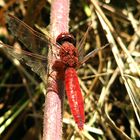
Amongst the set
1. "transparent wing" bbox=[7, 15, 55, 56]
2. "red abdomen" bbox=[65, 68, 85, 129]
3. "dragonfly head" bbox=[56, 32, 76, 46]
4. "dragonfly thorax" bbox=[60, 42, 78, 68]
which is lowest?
"red abdomen" bbox=[65, 68, 85, 129]

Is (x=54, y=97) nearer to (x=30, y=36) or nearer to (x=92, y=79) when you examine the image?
(x=30, y=36)

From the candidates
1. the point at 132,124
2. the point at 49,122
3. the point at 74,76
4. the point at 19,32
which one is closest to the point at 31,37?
the point at 19,32

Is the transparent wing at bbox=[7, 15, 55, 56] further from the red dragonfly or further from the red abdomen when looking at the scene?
the red abdomen

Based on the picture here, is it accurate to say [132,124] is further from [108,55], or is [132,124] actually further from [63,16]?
[63,16]

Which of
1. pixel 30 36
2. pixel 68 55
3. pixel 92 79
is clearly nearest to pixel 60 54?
pixel 68 55

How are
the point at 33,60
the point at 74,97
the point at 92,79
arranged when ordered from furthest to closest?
1. the point at 92,79
2. the point at 33,60
3. the point at 74,97

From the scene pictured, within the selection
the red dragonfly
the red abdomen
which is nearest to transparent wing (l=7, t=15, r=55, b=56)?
the red dragonfly

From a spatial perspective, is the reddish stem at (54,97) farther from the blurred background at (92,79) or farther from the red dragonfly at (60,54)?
the blurred background at (92,79)
